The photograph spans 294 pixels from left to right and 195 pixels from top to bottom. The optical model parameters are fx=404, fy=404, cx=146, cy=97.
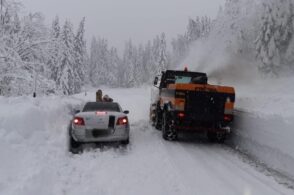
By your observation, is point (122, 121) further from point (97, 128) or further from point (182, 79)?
point (182, 79)

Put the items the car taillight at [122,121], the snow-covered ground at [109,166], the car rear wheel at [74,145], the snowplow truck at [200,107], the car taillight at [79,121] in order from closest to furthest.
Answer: the snow-covered ground at [109,166] → the car rear wheel at [74,145] → the car taillight at [79,121] → the car taillight at [122,121] → the snowplow truck at [200,107]

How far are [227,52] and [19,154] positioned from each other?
24927 mm

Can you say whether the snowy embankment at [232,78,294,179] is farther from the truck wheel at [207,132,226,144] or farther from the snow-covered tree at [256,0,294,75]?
the snow-covered tree at [256,0,294,75]

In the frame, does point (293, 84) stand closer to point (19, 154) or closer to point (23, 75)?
point (23, 75)

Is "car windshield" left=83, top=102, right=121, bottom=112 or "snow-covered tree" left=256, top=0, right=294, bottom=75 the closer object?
"car windshield" left=83, top=102, right=121, bottom=112

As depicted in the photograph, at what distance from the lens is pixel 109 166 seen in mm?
9484

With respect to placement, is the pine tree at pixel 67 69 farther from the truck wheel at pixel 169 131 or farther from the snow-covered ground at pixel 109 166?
the snow-covered ground at pixel 109 166

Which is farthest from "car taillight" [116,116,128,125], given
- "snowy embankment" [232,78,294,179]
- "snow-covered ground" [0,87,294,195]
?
"snowy embankment" [232,78,294,179]

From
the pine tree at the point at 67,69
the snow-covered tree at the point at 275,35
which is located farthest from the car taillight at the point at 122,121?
the pine tree at the point at 67,69

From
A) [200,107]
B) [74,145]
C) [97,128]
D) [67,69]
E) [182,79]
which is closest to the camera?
[97,128]

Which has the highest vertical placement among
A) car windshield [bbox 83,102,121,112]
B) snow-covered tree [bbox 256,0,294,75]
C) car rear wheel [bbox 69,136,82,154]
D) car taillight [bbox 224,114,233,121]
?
snow-covered tree [bbox 256,0,294,75]

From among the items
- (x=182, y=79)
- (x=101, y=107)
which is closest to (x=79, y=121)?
(x=101, y=107)

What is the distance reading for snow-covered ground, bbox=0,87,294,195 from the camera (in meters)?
7.60

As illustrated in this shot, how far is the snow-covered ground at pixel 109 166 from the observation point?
24.9 ft
